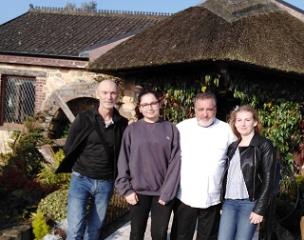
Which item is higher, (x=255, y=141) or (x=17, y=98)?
(x=17, y=98)

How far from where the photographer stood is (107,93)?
12.7 ft

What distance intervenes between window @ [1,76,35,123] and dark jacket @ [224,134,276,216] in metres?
8.89

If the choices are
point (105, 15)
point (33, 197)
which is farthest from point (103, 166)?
point (105, 15)

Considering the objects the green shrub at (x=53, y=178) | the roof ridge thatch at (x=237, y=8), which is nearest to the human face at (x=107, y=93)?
the green shrub at (x=53, y=178)

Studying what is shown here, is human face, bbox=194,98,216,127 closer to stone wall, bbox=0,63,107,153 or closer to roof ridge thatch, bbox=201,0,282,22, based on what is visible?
roof ridge thatch, bbox=201,0,282,22

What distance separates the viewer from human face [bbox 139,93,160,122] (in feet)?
12.5

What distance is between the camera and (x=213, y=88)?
7316 mm

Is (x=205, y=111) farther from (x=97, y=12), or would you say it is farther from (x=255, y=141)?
(x=97, y=12)

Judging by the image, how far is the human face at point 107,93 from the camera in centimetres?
386

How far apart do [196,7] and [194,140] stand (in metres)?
4.97

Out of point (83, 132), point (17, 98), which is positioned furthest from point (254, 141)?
point (17, 98)

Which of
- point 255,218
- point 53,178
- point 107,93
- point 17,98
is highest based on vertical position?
point 17,98

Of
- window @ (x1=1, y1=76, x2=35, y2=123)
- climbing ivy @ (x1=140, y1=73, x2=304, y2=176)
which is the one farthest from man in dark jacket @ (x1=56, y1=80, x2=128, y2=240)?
window @ (x1=1, y1=76, x2=35, y2=123)

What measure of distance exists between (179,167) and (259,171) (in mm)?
629
